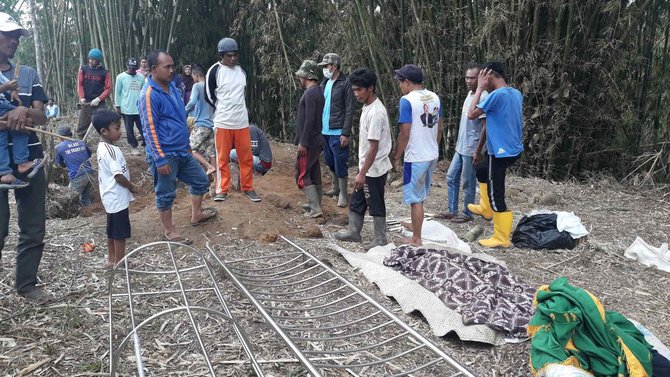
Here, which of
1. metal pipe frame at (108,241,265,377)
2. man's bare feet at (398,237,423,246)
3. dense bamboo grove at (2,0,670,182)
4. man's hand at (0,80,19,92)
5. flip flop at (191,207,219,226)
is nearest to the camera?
metal pipe frame at (108,241,265,377)

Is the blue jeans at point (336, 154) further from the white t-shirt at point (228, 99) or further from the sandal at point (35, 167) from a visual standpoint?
the sandal at point (35, 167)

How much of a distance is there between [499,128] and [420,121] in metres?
0.68

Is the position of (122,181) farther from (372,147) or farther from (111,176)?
(372,147)

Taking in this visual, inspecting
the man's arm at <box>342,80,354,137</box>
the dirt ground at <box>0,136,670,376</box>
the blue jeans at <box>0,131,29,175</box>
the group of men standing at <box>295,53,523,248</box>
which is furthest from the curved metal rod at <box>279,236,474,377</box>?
the blue jeans at <box>0,131,29,175</box>

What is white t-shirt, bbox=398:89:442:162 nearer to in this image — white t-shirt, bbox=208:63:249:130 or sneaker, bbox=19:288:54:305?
white t-shirt, bbox=208:63:249:130

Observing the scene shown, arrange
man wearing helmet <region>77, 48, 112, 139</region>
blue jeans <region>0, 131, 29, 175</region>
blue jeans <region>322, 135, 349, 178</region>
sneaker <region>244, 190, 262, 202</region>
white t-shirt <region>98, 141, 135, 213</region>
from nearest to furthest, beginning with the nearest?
1. blue jeans <region>0, 131, 29, 175</region>
2. white t-shirt <region>98, 141, 135, 213</region>
3. sneaker <region>244, 190, 262, 202</region>
4. blue jeans <region>322, 135, 349, 178</region>
5. man wearing helmet <region>77, 48, 112, 139</region>

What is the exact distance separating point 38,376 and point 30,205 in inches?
40.5

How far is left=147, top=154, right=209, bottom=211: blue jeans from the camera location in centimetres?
393

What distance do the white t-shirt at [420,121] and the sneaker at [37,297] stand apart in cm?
246

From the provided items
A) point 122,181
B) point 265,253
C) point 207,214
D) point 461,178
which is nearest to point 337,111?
point 461,178

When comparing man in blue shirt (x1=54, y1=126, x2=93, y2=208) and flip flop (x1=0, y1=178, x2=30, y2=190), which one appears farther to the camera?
man in blue shirt (x1=54, y1=126, x2=93, y2=208)

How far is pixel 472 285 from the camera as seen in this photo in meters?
3.30

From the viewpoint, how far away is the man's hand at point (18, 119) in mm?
2820

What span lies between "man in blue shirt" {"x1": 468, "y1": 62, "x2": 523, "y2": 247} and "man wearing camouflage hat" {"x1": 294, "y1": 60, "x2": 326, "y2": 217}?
4.62 ft
